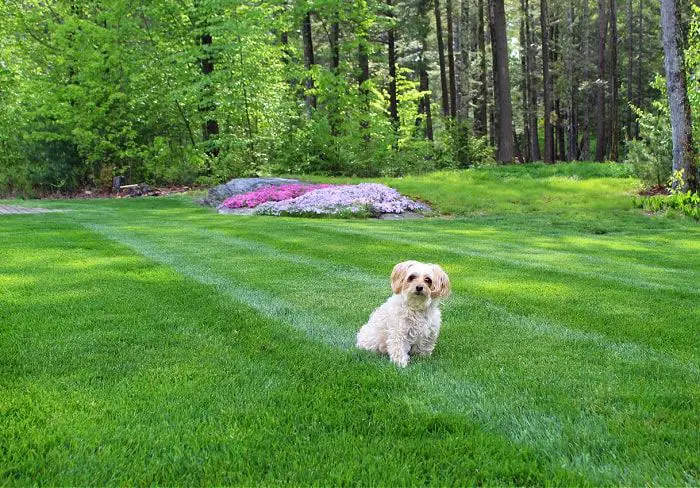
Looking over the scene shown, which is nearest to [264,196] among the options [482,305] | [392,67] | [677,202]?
[677,202]

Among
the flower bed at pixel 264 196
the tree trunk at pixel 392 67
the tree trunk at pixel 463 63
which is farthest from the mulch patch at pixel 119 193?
the tree trunk at pixel 463 63

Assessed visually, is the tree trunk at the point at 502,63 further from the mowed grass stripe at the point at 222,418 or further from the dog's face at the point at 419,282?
the dog's face at the point at 419,282

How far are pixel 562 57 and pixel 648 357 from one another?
141 ft

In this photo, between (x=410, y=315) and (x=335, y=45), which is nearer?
(x=410, y=315)

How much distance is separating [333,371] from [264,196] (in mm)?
12703

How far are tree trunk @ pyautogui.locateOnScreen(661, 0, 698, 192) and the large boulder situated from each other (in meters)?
10.7

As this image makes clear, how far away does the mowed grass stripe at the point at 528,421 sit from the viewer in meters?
2.81

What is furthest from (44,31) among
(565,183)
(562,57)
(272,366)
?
(562,57)

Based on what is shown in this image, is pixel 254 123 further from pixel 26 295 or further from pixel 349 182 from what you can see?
pixel 26 295

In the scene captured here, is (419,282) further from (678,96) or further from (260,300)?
(678,96)

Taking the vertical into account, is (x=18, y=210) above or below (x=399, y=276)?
above

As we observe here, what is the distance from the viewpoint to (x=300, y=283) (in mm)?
6828

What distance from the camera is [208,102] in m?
22.6

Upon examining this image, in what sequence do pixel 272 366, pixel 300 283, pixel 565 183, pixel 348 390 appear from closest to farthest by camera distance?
pixel 348 390
pixel 272 366
pixel 300 283
pixel 565 183
